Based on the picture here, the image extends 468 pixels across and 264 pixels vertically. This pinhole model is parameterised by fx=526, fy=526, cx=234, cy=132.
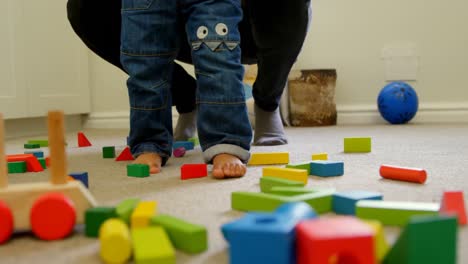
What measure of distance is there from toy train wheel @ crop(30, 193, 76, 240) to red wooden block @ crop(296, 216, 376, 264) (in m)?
0.30

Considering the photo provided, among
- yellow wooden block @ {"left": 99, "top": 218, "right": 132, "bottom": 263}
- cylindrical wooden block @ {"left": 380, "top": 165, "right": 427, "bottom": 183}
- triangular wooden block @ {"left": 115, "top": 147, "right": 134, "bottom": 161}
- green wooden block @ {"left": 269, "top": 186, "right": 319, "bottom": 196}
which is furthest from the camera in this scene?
triangular wooden block @ {"left": 115, "top": 147, "right": 134, "bottom": 161}

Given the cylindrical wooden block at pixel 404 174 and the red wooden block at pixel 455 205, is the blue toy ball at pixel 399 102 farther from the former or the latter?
the red wooden block at pixel 455 205

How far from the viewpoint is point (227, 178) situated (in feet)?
3.44

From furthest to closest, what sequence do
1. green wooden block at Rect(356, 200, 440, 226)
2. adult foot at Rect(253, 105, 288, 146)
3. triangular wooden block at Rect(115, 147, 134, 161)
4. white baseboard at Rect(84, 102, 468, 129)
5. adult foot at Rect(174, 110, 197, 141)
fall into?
white baseboard at Rect(84, 102, 468, 129) → adult foot at Rect(174, 110, 197, 141) → adult foot at Rect(253, 105, 288, 146) → triangular wooden block at Rect(115, 147, 134, 161) → green wooden block at Rect(356, 200, 440, 226)

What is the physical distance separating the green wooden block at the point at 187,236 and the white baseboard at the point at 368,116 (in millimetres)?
2143

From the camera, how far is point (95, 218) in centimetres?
65

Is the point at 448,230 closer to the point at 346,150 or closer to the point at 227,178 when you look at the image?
the point at 227,178

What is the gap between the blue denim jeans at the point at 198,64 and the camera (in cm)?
111

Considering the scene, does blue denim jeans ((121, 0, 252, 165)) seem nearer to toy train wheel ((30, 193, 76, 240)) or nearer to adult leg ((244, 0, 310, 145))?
adult leg ((244, 0, 310, 145))

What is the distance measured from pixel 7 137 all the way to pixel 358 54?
1729 mm

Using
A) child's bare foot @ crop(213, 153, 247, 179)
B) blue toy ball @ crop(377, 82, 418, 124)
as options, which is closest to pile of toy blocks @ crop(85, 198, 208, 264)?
child's bare foot @ crop(213, 153, 247, 179)

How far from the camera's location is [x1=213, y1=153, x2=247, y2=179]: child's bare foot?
1037 mm

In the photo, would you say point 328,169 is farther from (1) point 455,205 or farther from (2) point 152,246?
(2) point 152,246

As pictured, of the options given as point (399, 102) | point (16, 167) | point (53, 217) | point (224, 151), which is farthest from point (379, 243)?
point (399, 102)
